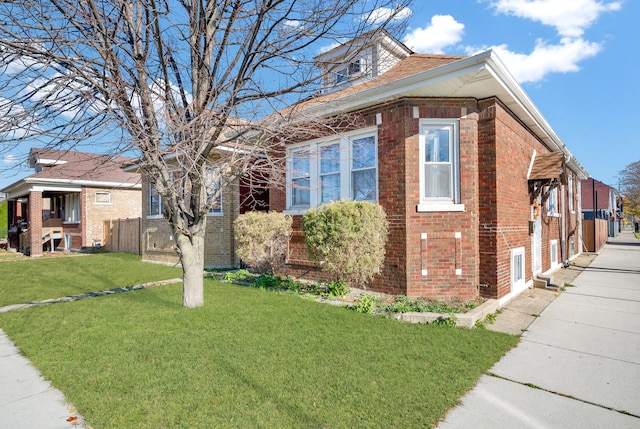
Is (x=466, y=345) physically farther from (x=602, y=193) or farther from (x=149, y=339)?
(x=602, y=193)

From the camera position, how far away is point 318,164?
8.17 metres

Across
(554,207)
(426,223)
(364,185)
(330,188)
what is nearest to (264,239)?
(330,188)

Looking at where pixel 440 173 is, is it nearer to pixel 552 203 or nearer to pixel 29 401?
pixel 29 401

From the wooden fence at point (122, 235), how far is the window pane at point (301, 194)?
10.9 metres

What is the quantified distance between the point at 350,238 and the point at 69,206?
69.7ft

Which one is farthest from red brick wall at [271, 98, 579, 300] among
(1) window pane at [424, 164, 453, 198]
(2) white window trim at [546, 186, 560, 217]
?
(2) white window trim at [546, 186, 560, 217]

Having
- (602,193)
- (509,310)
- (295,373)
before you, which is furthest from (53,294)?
(602,193)

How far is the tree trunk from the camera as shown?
5570mm

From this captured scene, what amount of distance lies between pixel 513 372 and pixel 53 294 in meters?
8.84

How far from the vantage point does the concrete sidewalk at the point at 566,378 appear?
284 centimetres

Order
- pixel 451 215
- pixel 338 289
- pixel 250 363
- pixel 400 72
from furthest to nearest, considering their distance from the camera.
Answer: pixel 400 72 < pixel 338 289 < pixel 451 215 < pixel 250 363

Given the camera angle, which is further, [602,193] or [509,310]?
[602,193]

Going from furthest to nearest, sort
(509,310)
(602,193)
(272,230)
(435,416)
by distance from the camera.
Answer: (602,193)
(272,230)
(509,310)
(435,416)

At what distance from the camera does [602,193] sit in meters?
38.9
